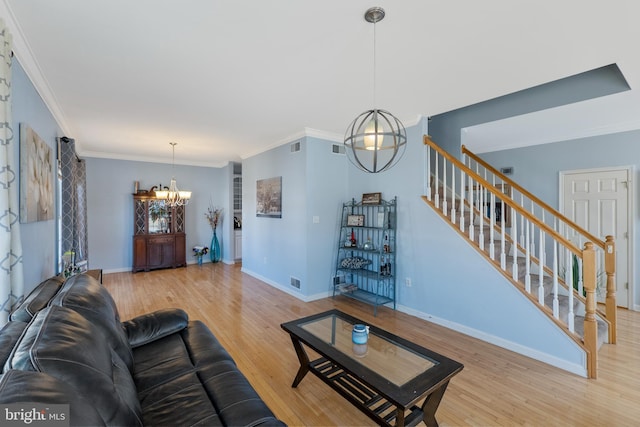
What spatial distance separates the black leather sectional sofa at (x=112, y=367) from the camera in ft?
3.01

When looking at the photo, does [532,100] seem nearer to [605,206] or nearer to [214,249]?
[605,206]

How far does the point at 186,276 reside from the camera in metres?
5.89

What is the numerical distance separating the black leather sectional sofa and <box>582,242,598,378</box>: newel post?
2.66 m

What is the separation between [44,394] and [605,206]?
5.79m

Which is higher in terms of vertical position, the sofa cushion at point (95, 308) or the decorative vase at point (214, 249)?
the sofa cushion at point (95, 308)

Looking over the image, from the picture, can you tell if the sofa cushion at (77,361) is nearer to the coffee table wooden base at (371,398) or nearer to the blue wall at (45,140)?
the coffee table wooden base at (371,398)

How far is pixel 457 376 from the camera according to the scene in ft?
7.91

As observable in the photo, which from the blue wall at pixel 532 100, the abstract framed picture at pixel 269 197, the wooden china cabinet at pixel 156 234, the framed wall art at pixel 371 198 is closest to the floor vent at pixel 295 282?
the abstract framed picture at pixel 269 197

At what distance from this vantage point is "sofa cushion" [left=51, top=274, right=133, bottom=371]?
1.58m

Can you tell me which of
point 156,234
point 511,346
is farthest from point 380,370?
point 156,234

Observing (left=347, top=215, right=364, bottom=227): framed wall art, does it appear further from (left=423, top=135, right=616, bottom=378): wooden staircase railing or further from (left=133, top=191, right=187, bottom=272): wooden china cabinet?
(left=133, top=191, right=187, bottom=272): wooden china cabinet

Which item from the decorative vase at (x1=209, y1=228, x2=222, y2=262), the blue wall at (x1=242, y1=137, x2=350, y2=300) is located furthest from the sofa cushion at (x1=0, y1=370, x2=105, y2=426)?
the decorative vase at (x1=209, y1=228, x2=222, y2=262)

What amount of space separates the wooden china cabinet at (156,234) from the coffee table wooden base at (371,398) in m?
5.34

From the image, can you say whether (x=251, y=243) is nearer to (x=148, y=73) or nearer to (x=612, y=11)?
(x=148, y=73)
